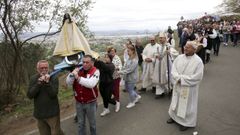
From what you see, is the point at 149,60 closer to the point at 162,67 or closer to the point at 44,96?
the point at 162,67

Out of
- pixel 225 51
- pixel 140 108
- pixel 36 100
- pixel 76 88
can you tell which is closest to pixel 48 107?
pixel 36 100

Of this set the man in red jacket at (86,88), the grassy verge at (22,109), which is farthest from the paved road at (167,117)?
the grassy verge at (22,109)

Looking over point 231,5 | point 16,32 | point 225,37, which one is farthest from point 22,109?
point 231,5

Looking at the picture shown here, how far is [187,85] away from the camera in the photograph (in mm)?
6254

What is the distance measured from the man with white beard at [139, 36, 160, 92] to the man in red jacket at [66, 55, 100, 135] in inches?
142

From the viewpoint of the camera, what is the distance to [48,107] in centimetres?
543

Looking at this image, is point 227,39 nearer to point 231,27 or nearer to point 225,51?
point 231,27

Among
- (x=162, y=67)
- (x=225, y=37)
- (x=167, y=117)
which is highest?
(x=162, y=67)

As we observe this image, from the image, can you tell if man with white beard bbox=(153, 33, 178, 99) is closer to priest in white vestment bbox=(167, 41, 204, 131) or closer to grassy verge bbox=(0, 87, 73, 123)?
priest in white vestment bbox=(167, 41, 204, 131)

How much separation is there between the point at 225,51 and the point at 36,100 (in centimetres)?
1606

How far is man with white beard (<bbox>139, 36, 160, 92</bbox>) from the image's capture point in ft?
29.6

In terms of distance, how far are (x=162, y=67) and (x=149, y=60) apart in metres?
0.49

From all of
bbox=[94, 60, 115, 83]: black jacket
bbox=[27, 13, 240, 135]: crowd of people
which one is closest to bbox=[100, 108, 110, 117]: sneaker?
bbox=[27, 13, 240, 135]: crowd of people

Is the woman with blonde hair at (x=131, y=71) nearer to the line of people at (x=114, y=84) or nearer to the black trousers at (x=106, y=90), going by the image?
the line of people at (x=114, y=84)
